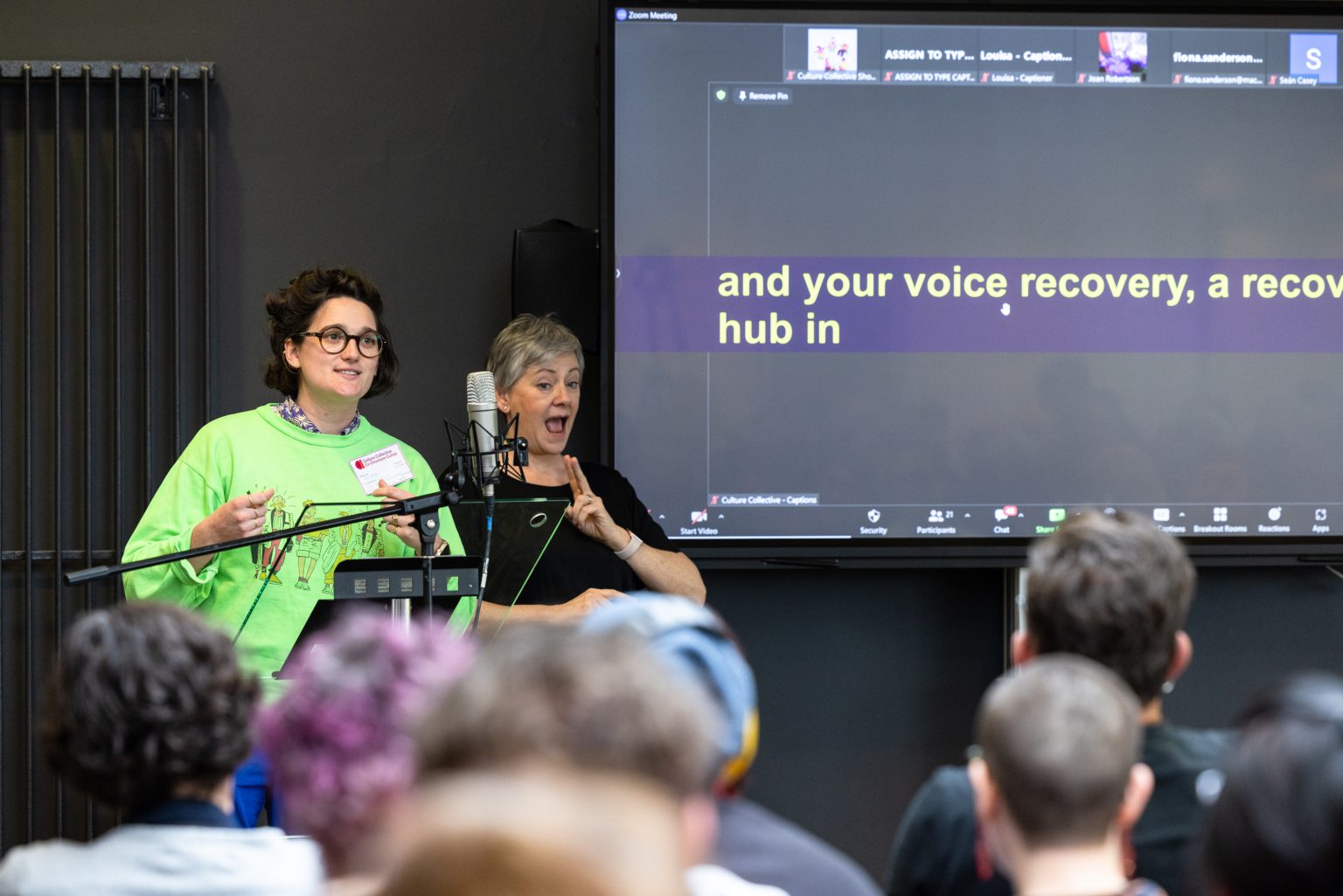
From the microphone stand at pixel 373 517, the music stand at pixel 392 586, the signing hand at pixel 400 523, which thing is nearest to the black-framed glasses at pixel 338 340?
the signing hand at pixel 400 523

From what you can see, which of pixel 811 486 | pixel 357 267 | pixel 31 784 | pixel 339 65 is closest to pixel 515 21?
pixel 339 65

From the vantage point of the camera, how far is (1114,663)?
5.61 ft

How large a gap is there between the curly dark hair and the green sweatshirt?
4.08 feet

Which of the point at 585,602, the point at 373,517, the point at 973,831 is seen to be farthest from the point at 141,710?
the point at 585,602

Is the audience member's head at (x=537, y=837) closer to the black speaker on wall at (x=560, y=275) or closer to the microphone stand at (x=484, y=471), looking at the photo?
the microphone stand at (x=484, y=471)

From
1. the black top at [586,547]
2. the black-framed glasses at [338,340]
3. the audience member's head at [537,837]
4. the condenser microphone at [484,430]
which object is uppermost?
the black-framed glasses at [338,340]

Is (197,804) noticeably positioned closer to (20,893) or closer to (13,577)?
(20,893)

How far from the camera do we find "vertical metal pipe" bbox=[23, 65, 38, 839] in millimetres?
3748

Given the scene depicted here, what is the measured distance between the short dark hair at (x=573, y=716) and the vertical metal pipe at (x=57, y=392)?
3442mm

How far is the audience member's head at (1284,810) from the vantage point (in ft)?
2.72

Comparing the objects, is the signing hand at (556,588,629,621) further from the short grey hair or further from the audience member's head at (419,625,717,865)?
the audience member's head at (419,625,717,865)

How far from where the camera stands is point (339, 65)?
393cm

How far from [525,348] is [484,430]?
0.92 m

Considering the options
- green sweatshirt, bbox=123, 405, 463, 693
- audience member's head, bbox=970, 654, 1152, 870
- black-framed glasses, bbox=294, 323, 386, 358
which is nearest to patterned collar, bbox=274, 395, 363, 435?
green sweatshirt, bbox=123, 405, 463, 693
